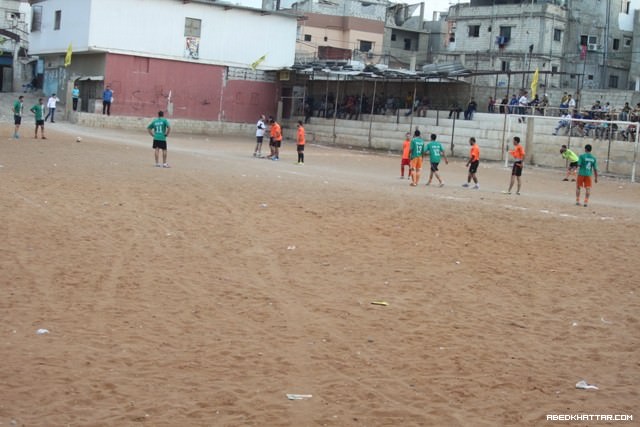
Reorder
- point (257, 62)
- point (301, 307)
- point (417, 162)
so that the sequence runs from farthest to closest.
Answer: point (257, 62)
point (417, 162)
point (301, 307)

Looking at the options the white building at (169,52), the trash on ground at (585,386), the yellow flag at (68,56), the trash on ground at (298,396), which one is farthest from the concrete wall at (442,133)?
the trash on ground at (298,396)

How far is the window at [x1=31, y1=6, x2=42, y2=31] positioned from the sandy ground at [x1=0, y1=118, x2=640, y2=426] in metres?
34.9

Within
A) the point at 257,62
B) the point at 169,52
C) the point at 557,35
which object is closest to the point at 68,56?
the point at 169,52

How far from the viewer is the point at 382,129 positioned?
43.2 m

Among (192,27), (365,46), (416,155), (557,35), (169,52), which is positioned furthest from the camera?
(365,46)

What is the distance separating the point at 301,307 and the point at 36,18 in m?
47.6

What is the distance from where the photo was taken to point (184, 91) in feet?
154

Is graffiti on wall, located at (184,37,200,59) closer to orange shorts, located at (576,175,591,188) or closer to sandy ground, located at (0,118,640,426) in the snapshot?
sandy ground, located at (0,118,640,426)

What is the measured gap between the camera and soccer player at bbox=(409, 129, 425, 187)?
23.8 meters

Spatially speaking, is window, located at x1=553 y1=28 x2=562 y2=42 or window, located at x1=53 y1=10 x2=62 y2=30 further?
window, located at x1=553 y1=28 x2=562 y2=42

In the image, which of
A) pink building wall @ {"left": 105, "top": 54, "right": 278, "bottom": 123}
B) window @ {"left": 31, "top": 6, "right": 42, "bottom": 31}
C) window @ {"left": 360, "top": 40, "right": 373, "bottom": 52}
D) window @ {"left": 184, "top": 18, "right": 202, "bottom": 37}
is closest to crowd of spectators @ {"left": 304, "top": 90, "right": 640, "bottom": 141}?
pink building wall @ {"left": 105, "top": 54, "right": 278, "bottom": 123}

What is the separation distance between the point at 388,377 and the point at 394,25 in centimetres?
6397

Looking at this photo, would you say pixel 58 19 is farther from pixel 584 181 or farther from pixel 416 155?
pixel 584 181

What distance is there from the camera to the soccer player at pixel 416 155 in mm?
23828
